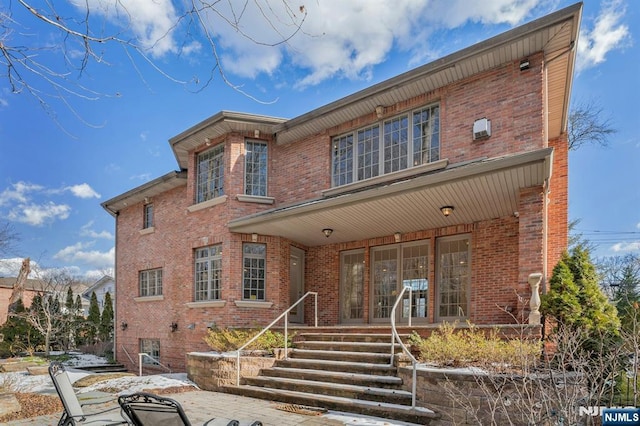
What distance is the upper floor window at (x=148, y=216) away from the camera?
15.7 metres

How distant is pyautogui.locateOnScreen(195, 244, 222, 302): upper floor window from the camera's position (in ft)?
37.7

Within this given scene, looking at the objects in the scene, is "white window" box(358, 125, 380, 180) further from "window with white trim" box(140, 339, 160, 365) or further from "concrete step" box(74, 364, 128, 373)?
"concrete step" box(74, 364, 128, 373)

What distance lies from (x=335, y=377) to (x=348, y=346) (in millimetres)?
1073

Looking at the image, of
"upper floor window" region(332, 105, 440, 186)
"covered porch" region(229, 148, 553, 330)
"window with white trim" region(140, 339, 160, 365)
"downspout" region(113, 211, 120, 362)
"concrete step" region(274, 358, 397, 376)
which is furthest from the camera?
"downspout" region(113, 211, 120, 362)

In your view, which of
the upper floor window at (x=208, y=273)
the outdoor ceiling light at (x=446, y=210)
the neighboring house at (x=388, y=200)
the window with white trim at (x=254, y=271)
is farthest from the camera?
the upper floor window at (x=208, y=273)

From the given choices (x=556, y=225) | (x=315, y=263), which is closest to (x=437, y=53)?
(x=556, y=225)

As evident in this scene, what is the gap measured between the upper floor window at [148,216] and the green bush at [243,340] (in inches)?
283

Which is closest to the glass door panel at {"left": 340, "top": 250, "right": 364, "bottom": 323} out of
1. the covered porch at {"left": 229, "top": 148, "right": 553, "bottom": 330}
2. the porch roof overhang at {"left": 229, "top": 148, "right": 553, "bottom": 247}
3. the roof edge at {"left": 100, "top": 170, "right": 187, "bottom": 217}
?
the covered porch at {"left": 229, "top": 148, "right": 553, "bottom": 330}

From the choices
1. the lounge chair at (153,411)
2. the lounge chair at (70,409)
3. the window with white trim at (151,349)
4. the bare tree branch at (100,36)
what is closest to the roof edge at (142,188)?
the window with white trim at (151,349)

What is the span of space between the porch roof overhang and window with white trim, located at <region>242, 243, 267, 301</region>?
57 cm

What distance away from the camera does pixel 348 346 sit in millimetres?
8375

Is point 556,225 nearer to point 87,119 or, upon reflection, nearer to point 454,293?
point 454,293

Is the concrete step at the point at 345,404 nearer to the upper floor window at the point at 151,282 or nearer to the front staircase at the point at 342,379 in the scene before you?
the front staircase at the point at 342,379

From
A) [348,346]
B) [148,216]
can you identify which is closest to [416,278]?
[348,346]
